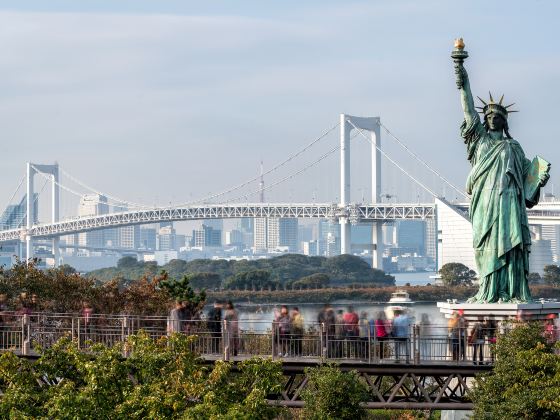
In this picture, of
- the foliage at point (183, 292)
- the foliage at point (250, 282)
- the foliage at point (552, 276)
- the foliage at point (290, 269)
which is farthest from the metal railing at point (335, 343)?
the foliage at point (290, 269)

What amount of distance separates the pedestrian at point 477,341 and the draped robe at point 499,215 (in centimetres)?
170

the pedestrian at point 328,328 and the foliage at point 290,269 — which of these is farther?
the foliage at point 290,269

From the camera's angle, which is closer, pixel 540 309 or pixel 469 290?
pixel 540 309

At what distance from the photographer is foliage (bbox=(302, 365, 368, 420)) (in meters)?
18.6

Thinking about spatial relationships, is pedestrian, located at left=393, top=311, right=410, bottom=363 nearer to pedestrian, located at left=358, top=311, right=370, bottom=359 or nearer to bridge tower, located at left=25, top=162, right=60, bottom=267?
pedestrian, located at left=358, top=311, right=370, bottom=359

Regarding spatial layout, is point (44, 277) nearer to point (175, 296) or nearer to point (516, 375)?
point (175, 296)

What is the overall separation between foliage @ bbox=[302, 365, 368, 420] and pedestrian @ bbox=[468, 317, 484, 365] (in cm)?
198

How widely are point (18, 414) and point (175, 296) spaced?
19.1 metres

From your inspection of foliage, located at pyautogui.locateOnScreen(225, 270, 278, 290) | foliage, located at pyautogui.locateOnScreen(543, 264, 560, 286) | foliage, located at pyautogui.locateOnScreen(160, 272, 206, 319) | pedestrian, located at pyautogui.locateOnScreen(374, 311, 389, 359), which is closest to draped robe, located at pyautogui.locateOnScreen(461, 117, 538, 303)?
pedestrian, located at pyautogui.locateOnScreen(374, 311, 389, 359)

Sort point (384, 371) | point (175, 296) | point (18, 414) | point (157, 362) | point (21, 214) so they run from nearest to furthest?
1. point (18, 414)
2. point (157, 362)
3. point (384, 371)
4. point (175, 296)
5. point (21, 214)

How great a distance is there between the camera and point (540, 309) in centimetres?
2219

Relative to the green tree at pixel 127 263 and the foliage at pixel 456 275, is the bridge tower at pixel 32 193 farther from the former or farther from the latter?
the foliage at pixel 456 275

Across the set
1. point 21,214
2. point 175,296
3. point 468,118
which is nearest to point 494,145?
point 468,118

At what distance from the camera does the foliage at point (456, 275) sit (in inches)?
4417
